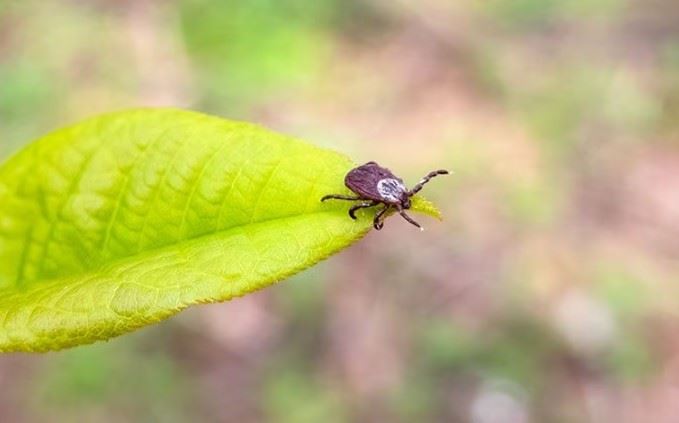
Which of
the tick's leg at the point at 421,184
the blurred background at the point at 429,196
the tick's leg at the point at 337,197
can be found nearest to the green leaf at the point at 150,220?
the tick's leg at the point at 337,197

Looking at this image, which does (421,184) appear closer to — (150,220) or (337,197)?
(337,197)

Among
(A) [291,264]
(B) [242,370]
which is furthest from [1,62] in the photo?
(A) [291,264]

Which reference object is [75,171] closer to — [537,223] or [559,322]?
[559,322]

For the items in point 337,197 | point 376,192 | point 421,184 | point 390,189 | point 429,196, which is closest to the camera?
point 337,197

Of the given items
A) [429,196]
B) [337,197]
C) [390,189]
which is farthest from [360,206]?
[429,196]

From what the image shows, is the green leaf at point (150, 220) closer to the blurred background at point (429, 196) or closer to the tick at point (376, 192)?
the tick at point (376, 192)
